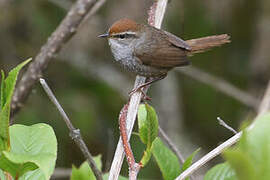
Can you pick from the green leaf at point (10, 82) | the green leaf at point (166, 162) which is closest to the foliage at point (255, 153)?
the green leaf at point (10, 82)

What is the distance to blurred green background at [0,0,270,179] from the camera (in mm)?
5816

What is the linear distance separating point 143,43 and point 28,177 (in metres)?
2.58

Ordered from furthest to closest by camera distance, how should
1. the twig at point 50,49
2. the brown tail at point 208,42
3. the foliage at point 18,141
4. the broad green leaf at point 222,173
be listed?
the brown tail at point 208,42 < the twig at point 50,49 < the broad green leaf at point 222,173 < the foliage at point 18,141

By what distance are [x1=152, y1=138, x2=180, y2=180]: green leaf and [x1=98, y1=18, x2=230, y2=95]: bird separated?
1.87 m

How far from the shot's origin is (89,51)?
6.38 m

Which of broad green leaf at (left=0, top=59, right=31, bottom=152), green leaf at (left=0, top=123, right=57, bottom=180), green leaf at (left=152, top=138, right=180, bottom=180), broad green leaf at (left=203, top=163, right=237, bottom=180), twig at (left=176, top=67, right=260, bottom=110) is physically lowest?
twig at (left=176, top=67, right=260, bottom=110)

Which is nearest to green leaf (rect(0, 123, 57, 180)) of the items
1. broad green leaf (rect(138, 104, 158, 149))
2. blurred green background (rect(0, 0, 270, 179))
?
broad green leaf (rect(138, 104, 158, 149))

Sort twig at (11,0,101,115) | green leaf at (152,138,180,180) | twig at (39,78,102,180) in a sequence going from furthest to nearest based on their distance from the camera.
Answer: twig at (11,0,101,115)
green leaf at (152,138,180,180)
twig at (39,78,102,180)

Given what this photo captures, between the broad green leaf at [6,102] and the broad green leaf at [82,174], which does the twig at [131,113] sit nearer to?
the broad green leaf at [82,174]

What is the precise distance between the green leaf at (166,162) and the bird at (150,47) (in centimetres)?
187

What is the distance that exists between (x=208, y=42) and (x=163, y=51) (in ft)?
1.36

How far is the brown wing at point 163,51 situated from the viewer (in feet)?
13.7

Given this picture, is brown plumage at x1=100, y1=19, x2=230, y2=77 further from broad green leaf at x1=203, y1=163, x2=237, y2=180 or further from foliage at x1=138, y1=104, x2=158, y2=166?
foliage at x1=138, y1=104, x2=158, y2=166

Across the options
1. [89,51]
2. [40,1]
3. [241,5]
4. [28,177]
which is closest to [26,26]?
[40,1]
